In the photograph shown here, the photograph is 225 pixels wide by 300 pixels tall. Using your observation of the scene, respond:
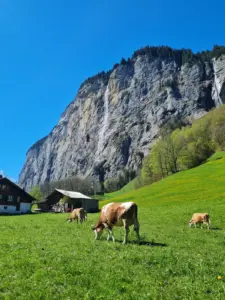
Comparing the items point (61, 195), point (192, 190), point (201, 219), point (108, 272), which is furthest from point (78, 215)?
point (61, 195)

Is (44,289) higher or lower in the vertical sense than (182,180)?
lower

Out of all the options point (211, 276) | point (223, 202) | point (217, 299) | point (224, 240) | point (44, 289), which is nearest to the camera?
point (217, 299)

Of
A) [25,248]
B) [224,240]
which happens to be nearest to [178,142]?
[224,240]

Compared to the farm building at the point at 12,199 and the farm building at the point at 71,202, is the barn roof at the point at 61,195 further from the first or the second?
the farm building at the point at 12,199

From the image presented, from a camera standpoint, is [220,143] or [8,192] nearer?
[8,192]

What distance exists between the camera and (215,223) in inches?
1195

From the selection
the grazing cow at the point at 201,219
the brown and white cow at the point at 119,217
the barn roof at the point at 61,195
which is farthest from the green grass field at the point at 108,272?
the barn roof at the point at 61,195

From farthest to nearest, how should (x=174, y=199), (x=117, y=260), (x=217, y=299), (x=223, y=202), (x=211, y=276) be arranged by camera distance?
(x=174, y=199), (x=223, y=202), (x=117, y=260), (x=211, y=276), (x=217, y=299)

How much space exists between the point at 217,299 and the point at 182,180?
69.8 metres

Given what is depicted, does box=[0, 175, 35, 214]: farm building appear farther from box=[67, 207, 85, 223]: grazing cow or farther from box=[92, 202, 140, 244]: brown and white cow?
box=[92, 202, 140, 244]: brown and white cow

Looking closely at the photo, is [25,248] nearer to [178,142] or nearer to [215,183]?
[215,183]

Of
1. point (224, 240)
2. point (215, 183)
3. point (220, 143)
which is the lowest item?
point (224, 240)

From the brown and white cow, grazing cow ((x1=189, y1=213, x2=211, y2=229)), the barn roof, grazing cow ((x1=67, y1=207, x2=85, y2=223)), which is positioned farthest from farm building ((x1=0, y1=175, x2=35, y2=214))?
the brown and white cow

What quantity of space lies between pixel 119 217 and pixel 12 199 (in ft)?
224
